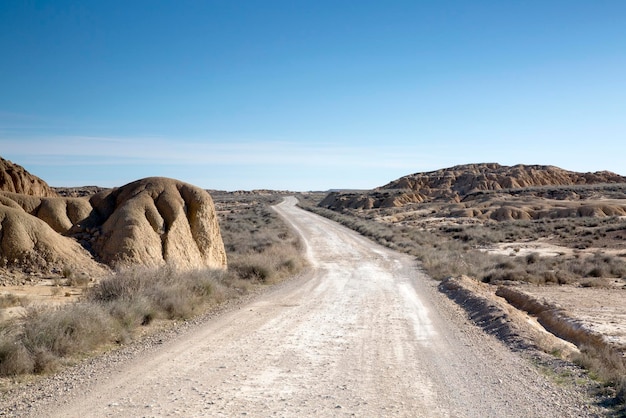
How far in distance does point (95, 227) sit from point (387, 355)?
44.5ft

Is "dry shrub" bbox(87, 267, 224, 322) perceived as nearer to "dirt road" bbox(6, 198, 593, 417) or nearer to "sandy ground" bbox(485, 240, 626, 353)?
"dirt road" bbox(6, 198, 593, 417)

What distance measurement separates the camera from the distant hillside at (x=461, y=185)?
3981 inches

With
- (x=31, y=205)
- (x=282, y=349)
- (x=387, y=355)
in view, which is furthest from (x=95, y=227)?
(x=387, y=355)

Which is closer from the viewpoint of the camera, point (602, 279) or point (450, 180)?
point (602, 279)

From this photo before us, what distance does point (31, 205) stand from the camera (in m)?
19.3

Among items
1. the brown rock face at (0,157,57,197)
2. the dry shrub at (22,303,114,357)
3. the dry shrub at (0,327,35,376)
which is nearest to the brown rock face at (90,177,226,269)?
the dry shrub at (22,303,114,357)

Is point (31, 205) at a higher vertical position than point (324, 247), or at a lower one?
higher

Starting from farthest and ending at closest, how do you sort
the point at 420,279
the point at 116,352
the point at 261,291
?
the point at 420,279 < the point at 261,291 < the point at 116,352

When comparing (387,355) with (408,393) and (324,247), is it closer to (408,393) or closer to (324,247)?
(408,393)

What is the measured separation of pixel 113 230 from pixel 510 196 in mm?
80584

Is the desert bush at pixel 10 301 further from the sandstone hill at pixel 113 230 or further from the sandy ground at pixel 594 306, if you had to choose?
the sandy ground at pixel 594 306

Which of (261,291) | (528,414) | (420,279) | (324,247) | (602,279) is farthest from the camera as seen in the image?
(324,247)

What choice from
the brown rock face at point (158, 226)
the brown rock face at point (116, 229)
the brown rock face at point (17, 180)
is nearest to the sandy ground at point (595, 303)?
the brown rock face at point (116, 229)

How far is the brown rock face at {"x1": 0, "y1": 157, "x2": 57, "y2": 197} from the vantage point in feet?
84.1
